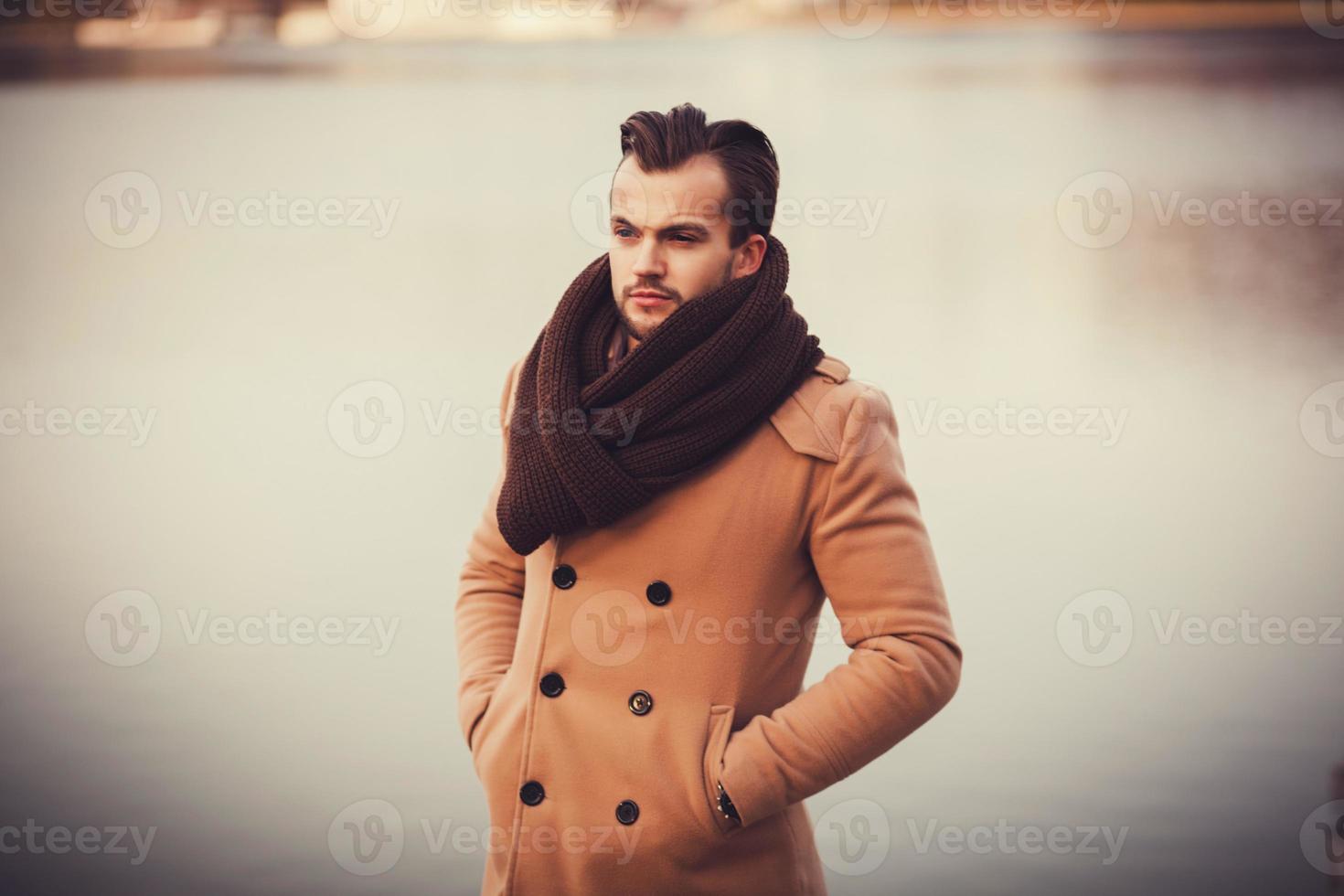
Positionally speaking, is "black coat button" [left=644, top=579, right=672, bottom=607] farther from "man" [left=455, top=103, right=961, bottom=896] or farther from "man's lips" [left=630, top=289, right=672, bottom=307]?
"man's lips" [left=630, top=289, right=672, bottom=307]

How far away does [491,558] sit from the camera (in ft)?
6.46

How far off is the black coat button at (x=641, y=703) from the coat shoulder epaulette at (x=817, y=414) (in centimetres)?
37

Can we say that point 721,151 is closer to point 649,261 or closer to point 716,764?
point 649,261

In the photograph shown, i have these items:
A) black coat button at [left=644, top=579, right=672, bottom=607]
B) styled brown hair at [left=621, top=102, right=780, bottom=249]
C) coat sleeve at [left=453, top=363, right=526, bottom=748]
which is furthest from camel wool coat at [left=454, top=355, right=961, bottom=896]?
→ styled brown hair at [left=621, top=102, right=780, bottom=249]

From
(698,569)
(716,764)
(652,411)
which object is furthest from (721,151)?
(716,764)

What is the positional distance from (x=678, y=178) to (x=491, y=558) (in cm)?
62

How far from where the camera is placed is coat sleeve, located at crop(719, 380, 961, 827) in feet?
5.52

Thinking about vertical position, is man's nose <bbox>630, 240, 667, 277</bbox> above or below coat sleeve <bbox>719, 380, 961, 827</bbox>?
above

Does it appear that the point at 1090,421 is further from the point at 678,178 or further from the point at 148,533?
the point at 678,178

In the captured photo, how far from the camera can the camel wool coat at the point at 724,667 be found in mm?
1696

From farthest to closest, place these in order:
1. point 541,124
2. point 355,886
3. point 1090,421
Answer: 1. point 541,124
2. point 1090,421
3. point 355,886

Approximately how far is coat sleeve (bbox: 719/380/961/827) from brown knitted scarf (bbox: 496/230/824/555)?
118mm

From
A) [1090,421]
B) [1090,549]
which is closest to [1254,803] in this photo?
[1090,549]

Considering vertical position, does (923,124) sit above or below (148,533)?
above
